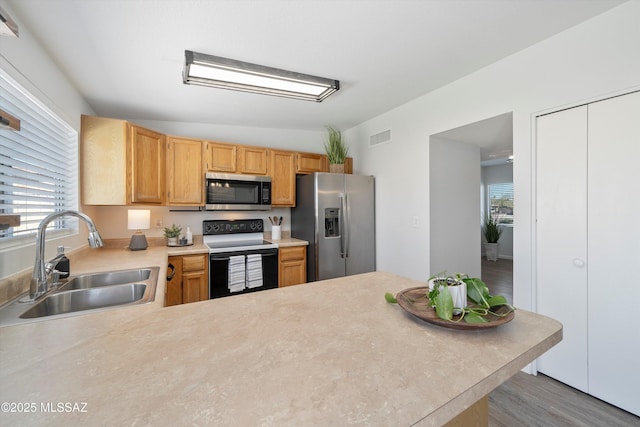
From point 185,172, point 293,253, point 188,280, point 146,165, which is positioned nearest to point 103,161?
point 146,165

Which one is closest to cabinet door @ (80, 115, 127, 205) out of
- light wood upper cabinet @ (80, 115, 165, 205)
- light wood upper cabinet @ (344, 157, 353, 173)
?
light wood upper cabinet @ (80, 115, 165, 205)

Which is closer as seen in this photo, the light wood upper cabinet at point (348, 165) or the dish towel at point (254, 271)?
the dish towel at point (254, 271)

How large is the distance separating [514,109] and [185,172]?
3.27 m

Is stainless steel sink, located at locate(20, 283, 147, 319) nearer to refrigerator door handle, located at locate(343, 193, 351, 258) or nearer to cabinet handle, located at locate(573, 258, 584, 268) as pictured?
refrigerator door handle, located at locate(343, 193, 351, 258)

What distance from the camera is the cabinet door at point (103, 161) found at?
2512 mm

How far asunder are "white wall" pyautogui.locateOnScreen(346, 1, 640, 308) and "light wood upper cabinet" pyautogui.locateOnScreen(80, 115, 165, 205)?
8.88 feet

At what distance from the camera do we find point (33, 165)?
1.70 m

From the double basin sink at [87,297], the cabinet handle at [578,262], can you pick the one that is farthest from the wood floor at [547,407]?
the double basin sink at [87,297]

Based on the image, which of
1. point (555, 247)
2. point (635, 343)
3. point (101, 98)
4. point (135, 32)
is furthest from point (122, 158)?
point (635, 343)

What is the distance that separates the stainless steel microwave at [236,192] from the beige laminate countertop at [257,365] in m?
2.28

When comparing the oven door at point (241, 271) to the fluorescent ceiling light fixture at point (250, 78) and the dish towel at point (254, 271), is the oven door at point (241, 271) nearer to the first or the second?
the dish towel at point (254, 271)

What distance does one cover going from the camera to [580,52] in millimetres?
1767

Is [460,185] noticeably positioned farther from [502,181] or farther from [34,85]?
[502,181]

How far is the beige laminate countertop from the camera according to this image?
0.51 meters
